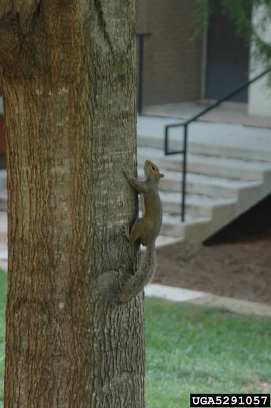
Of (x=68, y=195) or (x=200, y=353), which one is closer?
(x=68, y=195)

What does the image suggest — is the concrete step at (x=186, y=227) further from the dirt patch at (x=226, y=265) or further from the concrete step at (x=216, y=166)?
the concrete step at (x=216, y=166)

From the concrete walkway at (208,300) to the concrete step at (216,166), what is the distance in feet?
10.3

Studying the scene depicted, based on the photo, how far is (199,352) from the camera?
8.19 metres

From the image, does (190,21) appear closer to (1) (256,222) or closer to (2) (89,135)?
(1) (256,222)

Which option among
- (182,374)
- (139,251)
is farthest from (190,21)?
(139,251)

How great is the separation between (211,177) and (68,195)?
383 inches

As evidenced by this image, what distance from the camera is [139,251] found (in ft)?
14.9

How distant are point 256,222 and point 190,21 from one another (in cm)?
411

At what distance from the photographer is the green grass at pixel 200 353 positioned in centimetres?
683

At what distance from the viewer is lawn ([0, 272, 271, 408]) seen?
22.4 feet

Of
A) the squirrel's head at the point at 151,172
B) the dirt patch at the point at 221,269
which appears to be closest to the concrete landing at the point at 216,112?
the dirt patch at the point at 221,269

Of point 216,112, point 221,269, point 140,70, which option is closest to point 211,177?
point 221,269

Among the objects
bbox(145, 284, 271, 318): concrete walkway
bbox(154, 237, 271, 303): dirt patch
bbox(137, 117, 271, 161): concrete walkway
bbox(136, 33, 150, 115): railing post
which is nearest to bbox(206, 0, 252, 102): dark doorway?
bbox(136, 33, 150, 115): railing post

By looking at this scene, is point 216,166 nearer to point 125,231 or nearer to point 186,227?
point 186,227
